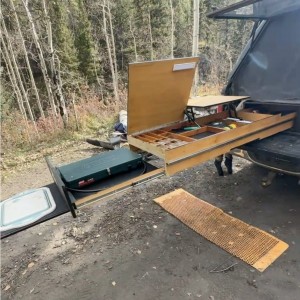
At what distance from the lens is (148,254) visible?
2.29 meters

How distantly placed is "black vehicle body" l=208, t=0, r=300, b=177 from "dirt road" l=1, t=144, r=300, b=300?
66 centimetres

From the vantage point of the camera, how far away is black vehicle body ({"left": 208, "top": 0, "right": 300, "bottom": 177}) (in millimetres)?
2504

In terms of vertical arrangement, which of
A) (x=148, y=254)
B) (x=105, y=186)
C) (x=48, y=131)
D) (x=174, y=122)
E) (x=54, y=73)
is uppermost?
(x=54, y=73)

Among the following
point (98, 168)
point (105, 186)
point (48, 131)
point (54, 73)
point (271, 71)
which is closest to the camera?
point (105, 186)

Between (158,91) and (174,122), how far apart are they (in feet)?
1.47

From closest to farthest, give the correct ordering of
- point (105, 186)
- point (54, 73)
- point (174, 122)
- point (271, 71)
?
point (105, 186), point (174, 122), point (271, 71), point (54, 73)

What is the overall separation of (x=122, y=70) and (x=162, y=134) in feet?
56.5

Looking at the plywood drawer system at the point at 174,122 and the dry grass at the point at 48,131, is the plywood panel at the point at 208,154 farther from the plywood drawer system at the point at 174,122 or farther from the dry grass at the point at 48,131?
the dry grass at the point at 48,131

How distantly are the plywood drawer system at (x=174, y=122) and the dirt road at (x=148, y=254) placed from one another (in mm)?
915

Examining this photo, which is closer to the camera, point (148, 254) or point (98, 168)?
point (98, 168)

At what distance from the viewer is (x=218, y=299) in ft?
5.85

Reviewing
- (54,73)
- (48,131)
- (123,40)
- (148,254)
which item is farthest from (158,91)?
(123,40)

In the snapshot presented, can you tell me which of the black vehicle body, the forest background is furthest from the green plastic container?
the forest background

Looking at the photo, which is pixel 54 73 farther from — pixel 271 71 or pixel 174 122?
pixel 271 71
